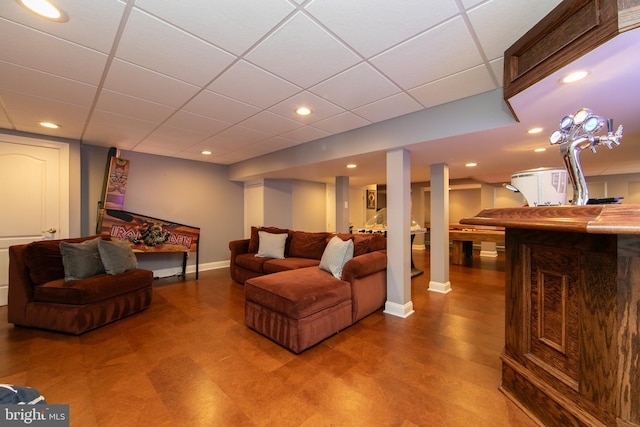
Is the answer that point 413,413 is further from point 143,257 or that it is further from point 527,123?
point 143,257

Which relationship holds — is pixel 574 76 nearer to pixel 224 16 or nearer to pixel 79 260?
pixel 224 16

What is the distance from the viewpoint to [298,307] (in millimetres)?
2146

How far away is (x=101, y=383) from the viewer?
5.77 feet

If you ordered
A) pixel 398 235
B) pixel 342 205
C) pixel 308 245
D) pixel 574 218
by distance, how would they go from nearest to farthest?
1. pixel 574 218
2. pixel 398 235
3. pixel 308 245
4. pixel 342 205

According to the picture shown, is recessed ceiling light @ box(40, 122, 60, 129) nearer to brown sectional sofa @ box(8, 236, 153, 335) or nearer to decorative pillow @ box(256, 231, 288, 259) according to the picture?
brown sectional sofa @ box(8, 236, 153, 335)

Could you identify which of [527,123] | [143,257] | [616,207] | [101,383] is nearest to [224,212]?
[143,257]

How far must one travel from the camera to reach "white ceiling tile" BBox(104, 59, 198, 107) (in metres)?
1.89

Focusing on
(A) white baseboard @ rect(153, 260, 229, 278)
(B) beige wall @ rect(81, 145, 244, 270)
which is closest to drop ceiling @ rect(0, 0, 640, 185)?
(B) beige wall @ rect(81, 145, 244, 270)

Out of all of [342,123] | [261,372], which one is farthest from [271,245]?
[261,372]

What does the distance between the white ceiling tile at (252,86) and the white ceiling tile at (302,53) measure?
107 mm

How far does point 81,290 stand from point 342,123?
3.31 meters

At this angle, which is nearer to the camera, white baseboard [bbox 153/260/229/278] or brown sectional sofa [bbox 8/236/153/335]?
brown sectional sofa [bbox 8/236/153/335]

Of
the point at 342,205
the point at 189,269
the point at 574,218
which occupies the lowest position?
the point at 189,269

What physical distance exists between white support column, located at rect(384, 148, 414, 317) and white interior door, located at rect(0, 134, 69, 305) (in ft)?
15.0
